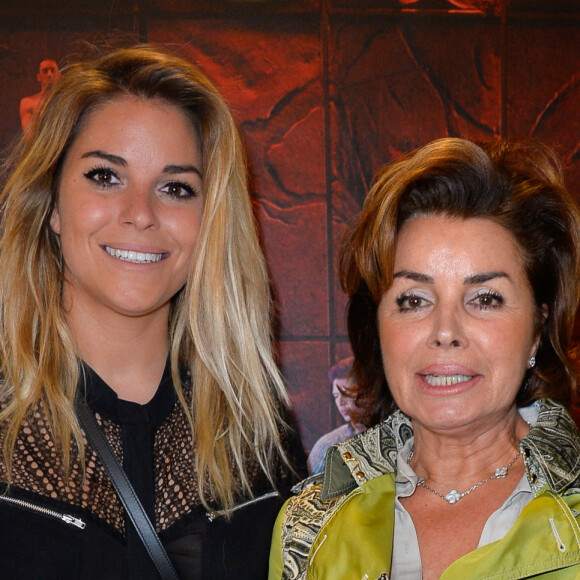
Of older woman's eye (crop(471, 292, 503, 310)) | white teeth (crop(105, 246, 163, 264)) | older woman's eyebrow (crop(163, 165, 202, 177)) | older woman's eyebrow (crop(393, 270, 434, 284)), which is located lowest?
older woman's eye (crop(471, 292, 503, 310))

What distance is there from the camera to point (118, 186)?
2398 mm

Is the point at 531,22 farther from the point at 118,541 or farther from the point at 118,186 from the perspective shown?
the point at 118,541

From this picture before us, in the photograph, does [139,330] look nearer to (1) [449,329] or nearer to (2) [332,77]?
(1) [449,329]

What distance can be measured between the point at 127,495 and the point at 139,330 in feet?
1.57

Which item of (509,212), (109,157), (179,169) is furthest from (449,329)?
(109,157)

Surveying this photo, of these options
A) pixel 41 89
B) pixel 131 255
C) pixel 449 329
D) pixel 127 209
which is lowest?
pixel 449 329

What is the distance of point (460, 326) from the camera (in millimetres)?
2068

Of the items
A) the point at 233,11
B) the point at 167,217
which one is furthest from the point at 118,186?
the point at 233,11

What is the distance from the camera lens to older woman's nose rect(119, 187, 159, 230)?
236 cm

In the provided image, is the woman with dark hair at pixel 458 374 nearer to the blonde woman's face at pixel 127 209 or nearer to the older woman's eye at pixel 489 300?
the older woman's eye at pixel 489 300

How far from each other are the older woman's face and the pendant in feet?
0.55

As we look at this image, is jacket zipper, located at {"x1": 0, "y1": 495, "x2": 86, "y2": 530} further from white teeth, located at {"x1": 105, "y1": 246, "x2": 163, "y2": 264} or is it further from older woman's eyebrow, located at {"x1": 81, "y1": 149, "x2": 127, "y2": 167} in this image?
older woman's eyebrow, located at {"x1": 81, "y1": 149, "x2": 127, "y2": 167}

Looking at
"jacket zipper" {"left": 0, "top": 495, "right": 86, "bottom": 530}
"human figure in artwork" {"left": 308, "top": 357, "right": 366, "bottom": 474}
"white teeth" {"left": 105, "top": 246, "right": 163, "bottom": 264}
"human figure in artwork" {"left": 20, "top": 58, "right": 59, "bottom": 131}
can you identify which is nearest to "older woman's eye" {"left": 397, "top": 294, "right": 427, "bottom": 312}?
"white teeth" {"left": 105, "top": 246, "right": 163, "bottom": 264}

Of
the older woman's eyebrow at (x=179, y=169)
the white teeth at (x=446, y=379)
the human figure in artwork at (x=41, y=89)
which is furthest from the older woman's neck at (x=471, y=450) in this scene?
the human figure in artwork at (x=41, y=89)
